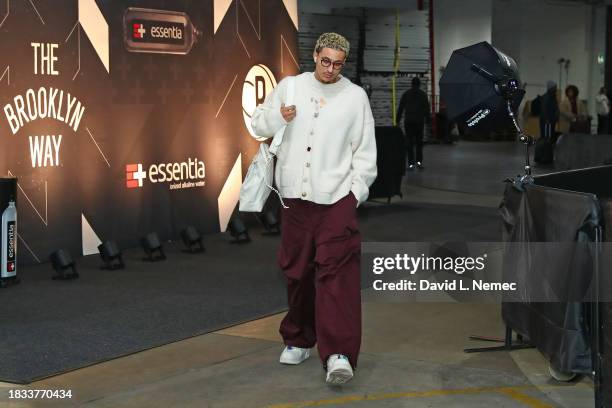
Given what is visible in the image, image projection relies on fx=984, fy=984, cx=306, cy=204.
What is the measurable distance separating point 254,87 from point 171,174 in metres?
1.75

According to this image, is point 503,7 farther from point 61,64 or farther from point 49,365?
point 49,365

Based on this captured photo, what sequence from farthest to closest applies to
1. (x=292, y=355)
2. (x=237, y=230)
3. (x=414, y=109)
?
(x=414, y=109) < (x=237, y=230) < (x=292, y=355)

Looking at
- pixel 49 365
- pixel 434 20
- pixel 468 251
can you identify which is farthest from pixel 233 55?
pixel 434 20

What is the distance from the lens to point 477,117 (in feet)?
20.3

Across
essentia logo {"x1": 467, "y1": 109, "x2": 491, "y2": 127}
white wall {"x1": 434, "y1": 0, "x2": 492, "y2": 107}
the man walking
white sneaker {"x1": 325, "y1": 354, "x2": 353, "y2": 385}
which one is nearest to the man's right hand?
the man walking

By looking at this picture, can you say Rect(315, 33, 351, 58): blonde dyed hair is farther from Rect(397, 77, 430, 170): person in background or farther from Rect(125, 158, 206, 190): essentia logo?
Rect(397, 77, 430, 170): person in background

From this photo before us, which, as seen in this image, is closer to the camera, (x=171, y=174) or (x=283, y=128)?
(x=283, y=128)

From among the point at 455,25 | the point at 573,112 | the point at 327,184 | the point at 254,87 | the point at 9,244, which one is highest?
the point at 455,25

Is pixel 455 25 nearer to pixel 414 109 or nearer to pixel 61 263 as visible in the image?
pixel 414 109

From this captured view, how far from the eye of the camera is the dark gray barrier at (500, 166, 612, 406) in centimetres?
433

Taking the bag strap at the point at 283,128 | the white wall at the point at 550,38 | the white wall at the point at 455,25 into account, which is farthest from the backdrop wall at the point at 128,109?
the white wall at the point at 550,38

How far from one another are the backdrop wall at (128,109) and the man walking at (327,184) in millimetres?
4221

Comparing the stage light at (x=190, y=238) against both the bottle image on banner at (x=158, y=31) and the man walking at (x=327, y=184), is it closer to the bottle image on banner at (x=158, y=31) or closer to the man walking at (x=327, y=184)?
the bottle image on banner at (x=158, y=31)

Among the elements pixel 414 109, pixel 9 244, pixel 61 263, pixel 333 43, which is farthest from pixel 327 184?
pixel 414 109
